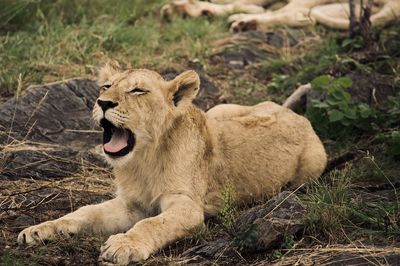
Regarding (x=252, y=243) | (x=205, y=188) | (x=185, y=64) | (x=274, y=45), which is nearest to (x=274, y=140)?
(x=205, y=188)

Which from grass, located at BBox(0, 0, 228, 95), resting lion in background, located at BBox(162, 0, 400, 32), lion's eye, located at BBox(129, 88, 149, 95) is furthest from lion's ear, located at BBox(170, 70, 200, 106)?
resting lion in background, located at BBox(162, 0, 400, 32)

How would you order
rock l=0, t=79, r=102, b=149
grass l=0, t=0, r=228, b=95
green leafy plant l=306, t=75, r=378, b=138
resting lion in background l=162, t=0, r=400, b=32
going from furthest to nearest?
resting lion in background l=162, t=0, r=400, b=32 < grass l=0, t=0, r=228, b=95 < green leafy plant l=306, t=75, r=378, b=138 < rock l=0, t=79, r=102, b=149

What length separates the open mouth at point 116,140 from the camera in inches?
184

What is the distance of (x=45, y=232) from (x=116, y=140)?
26.0 inches

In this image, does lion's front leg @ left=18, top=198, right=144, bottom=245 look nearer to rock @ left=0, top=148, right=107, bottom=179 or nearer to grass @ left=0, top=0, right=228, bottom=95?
rock @ left=0, top=148, right=107, bottom=179

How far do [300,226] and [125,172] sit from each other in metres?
1.19

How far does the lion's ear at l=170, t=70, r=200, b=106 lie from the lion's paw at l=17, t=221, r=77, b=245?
989 mm

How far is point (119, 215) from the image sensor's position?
194 inches

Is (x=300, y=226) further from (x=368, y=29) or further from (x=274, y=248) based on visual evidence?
(x=368, y=29)

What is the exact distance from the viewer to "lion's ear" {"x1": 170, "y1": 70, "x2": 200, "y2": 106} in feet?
16.3

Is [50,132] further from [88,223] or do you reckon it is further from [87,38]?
[87,38]

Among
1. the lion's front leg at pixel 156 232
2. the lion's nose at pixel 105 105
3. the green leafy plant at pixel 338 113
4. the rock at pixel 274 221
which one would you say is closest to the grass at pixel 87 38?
the green leafy plant at pixel 338 113

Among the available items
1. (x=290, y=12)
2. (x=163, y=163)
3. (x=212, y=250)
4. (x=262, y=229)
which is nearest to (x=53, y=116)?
(x=163, y=163)

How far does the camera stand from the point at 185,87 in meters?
5.00
